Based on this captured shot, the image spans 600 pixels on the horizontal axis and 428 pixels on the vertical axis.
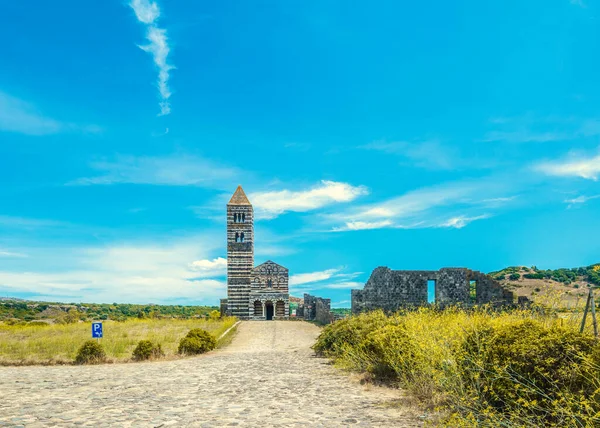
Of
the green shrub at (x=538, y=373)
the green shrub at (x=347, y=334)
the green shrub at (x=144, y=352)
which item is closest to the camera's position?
the green shrub at (x=538, y=373)

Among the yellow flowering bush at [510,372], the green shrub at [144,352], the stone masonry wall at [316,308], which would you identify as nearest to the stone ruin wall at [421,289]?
the green shrub at [144,352]

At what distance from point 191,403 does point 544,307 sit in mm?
7188

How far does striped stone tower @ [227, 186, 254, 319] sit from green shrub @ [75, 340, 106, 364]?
3505 centimetres

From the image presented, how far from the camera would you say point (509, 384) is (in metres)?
6.96

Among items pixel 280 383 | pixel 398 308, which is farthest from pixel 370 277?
pixel 280 383

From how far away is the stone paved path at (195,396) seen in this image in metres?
8.24

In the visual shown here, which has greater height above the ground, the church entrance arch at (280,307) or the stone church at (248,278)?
the stone church at (248,278)

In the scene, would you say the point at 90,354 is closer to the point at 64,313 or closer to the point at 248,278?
the point at 248,278

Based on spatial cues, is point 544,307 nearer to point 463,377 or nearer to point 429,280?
point 463,377

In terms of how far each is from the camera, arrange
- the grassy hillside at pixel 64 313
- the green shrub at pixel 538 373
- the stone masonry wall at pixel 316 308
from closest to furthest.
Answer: the green shrub at pixel 538 373, the stone masonry wall at pixel 316 308, the grassy hillside at pixel 64 313

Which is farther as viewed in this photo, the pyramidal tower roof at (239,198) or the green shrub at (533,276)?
the pyramidal tower roof at (239,198)

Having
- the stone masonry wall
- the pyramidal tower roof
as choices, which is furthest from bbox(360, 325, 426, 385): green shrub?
the pyramidal tower roof

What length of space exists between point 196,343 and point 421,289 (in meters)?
11.3

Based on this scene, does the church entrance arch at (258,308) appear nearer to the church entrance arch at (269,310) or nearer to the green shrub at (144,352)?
the church entrance arch at (269,310)
